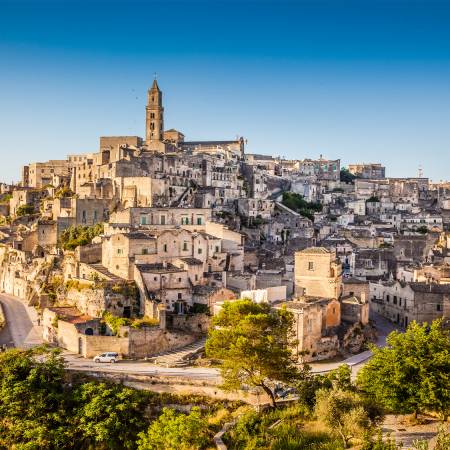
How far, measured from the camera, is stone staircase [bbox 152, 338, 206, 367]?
126 ft

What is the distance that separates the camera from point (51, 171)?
9344cm

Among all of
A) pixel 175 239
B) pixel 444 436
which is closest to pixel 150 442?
pixel 444 436

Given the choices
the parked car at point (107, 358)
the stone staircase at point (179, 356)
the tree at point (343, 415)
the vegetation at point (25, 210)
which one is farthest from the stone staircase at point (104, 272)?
the vegetation at point (25, 210)

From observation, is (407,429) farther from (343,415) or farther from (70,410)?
(70,410)

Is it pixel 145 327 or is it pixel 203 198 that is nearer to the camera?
pixel 145 327

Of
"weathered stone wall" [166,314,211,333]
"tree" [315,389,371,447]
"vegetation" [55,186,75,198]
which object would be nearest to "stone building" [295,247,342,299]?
"weathered stone wall" [166,314,211,333]

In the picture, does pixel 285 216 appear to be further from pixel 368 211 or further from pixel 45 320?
pixel 45 320

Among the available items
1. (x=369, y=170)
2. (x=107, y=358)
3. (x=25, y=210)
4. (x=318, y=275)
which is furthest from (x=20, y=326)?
(x=369, y=170)

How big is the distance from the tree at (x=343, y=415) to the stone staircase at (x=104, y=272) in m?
22.2

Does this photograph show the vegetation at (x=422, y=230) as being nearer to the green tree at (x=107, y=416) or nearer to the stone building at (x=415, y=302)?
the stone building at (x=415, y=302)

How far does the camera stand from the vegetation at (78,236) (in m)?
55.5

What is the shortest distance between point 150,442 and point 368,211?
80.3 metres

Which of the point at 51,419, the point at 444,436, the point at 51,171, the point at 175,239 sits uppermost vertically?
the point at 51,171

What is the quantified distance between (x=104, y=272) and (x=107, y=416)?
15376 mm
